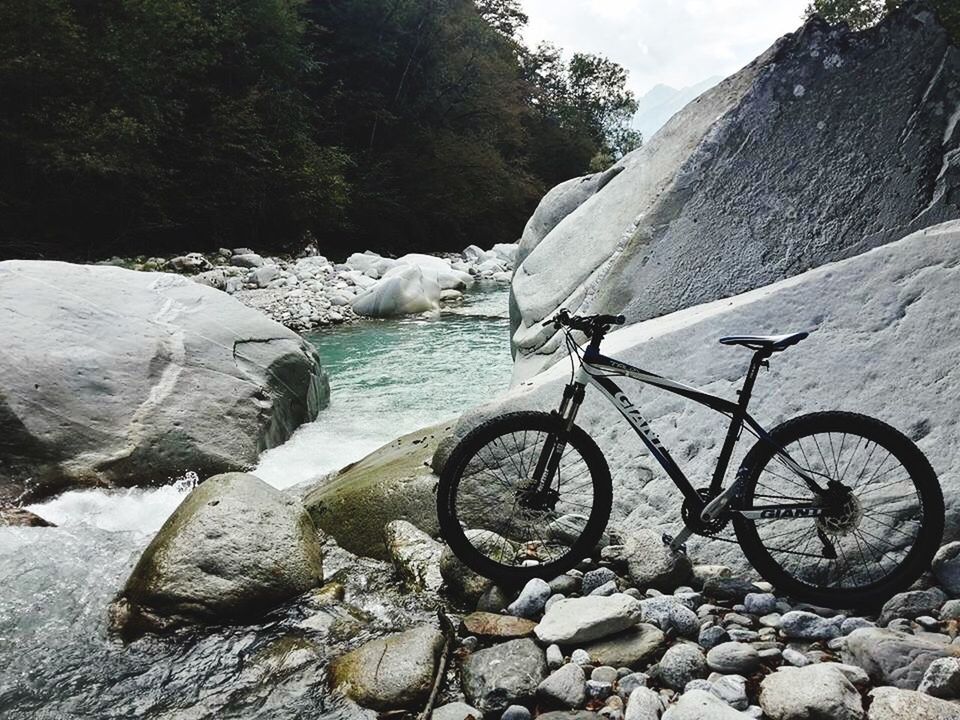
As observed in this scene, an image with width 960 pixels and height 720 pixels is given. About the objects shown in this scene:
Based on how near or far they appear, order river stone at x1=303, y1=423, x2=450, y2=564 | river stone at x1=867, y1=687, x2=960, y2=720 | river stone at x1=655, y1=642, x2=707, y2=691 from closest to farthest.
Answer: river stone at x1=867, y1=687, x2=960, y2=720
river stone at x1=655, y1=642, x2=707, y2=691
river stone at x1=303, y1=423, x2=450, y2=564

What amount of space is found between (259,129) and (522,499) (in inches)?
885

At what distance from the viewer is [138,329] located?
6484mm

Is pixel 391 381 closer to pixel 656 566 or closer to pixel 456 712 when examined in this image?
pixel 656 566

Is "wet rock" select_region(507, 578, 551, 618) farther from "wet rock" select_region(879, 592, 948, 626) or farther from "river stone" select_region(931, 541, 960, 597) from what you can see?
"river stone" select_region(931, 541, 960, 597)

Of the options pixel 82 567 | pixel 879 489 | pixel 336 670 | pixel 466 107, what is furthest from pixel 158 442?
pixel 466 107

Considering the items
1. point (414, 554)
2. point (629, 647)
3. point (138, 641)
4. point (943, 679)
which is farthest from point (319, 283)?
point (943, 679)

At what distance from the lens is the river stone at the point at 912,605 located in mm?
2820

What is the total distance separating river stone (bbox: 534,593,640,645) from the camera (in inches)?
113

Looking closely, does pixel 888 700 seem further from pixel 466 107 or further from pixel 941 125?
pixel 466 107

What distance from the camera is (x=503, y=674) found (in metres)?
2.76

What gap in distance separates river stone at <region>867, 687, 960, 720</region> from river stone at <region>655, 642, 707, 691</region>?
56 centimetres

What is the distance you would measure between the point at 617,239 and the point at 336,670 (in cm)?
440

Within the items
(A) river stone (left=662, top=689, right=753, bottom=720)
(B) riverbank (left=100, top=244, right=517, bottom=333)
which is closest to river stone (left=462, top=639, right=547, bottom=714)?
(A) river stone (left=662, top=689, right=753, bottom=720)

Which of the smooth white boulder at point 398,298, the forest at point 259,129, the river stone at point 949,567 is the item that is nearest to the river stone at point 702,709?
the river stone at point 949,567
